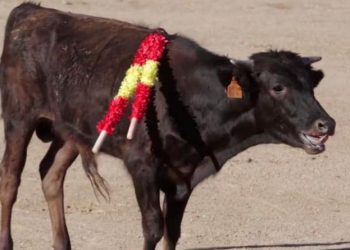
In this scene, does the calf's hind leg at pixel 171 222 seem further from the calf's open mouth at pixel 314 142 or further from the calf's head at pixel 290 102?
the calf's open mouth at pixel 314 142

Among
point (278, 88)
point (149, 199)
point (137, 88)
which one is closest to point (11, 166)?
point (149, 199)

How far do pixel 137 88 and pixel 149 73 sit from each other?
0.13 m

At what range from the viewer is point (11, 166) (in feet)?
33.0

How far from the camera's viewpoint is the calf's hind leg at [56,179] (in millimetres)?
10133

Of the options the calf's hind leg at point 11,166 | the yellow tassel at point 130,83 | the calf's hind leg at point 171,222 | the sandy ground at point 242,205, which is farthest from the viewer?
the sandy ground at point 242,205

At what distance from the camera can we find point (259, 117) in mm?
9031

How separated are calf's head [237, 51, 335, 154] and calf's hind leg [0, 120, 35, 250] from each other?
1.91 metres

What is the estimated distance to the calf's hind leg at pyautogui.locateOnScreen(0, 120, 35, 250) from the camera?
9953mm

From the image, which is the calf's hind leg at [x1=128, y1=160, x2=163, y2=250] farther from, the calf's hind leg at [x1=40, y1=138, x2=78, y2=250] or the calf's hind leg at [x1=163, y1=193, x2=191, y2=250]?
the calf's hind leg at [x1=40, y1=138, x2=78, y2=250]

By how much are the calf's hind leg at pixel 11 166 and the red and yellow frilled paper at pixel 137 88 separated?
3.46 feet

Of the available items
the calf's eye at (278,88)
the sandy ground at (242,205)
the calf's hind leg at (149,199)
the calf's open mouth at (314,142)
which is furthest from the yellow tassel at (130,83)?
the sandy ground at (242,205)

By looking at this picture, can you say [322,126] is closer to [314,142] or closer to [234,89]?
[314,142]

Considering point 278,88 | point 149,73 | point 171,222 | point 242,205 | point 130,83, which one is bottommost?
point 242,205

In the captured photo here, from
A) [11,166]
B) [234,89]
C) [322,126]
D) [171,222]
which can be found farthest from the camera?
[11,166]
